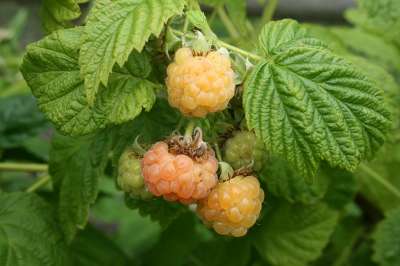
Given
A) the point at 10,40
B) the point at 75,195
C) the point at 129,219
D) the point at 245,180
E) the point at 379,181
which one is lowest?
the point at 129,219

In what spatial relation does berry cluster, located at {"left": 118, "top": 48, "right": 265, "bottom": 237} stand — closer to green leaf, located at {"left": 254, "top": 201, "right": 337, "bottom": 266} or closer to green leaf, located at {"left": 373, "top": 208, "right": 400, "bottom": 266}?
green leaf, located at {"left": 254, "top": 201, "right": 337, "bottom": 266}

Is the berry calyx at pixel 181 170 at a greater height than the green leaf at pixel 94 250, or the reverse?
the berry calyx at pixel 181 170

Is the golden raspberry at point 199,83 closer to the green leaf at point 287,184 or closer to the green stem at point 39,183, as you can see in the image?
the green leaf at point 287,184

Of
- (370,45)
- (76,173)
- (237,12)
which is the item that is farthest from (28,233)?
(370,45)

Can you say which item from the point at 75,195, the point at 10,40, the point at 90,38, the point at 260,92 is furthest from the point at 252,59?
the point at 10,40

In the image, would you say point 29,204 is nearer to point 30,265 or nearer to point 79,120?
point 30,265

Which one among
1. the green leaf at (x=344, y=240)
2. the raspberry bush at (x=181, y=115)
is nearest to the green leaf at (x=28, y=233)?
the raspberry bush at (x=181, y=115)
